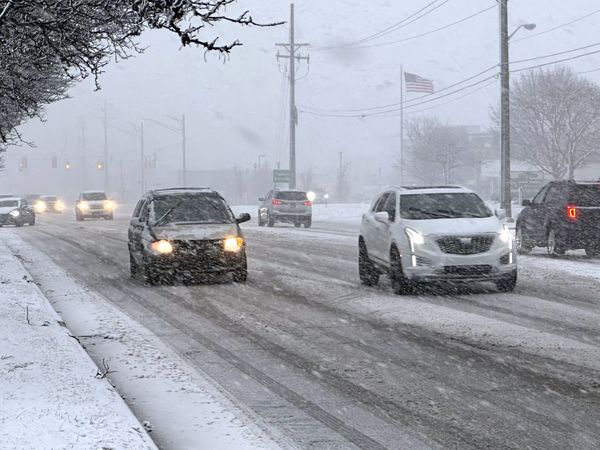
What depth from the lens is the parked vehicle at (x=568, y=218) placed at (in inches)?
712

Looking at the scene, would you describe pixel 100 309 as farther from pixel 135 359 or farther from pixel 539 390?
pixel 539 390

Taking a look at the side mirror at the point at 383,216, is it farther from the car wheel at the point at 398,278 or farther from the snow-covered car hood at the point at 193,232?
the snow-covered car hood at the point at 193,232

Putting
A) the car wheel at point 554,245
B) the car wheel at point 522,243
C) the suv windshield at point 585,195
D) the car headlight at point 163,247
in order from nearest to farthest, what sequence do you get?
the car headlight at point 163,247 < the suv windshield at point 585,195 < the car wheel at point 554,245 < the car wheel at point 522,243

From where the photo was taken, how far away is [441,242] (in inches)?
471

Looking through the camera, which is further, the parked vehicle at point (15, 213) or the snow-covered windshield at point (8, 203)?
the snow-covered windshield at point (8, 203)

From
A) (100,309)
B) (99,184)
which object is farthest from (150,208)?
(99,184)

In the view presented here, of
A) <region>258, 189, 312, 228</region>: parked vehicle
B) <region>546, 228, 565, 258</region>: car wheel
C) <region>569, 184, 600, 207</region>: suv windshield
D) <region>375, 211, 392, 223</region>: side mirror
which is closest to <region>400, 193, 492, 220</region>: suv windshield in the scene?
<region>375, 211, 392, 223</region>: side mirror

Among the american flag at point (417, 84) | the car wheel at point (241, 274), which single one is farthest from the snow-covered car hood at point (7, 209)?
the car wheel at point (241, 274)

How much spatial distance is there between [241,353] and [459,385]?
7.72 feet

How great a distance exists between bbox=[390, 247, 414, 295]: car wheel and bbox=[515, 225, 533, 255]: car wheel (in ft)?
28.0

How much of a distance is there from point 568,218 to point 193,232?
9.03 meters

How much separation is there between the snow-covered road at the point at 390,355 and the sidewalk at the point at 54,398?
0.42 meters

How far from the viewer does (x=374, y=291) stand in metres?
12.8

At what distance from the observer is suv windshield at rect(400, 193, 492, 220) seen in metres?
12.9
